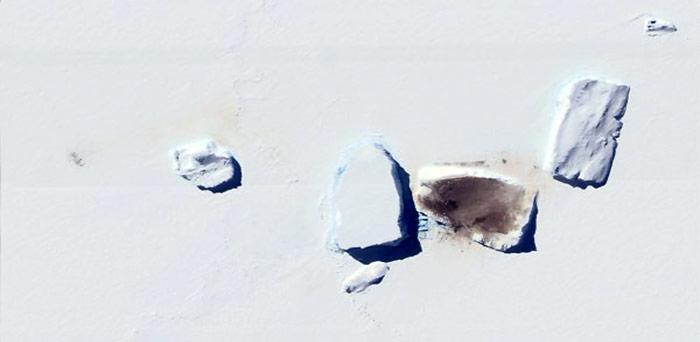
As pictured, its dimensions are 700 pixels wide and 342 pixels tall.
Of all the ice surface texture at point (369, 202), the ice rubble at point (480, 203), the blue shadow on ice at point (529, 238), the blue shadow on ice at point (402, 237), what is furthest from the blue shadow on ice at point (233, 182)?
the blue shadow on ice at point (529, 238)

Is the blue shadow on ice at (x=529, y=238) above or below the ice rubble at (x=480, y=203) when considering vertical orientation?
below

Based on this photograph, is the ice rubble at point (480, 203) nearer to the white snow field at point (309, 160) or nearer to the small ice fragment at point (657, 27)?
the white snow field at point (309, 160)

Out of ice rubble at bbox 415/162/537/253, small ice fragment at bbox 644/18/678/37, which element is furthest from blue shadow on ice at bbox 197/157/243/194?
small ice fragment at bbox 644/18/678/37

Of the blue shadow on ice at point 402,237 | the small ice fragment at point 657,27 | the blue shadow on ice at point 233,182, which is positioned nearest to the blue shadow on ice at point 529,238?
the blue shadow on ice at point 402,237

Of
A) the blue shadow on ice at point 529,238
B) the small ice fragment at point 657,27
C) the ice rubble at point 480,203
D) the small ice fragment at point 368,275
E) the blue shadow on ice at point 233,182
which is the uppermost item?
the small ice fragment at point 657,27

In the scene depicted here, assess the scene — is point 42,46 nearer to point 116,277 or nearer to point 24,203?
point 24,203

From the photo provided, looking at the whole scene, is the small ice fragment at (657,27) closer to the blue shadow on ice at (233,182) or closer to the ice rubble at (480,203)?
the ice rubble at (480,203)
